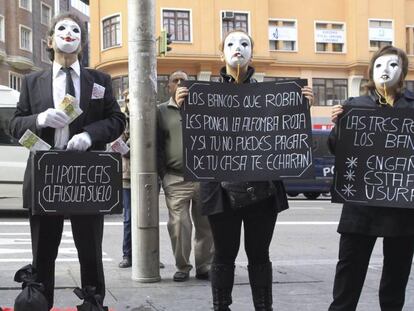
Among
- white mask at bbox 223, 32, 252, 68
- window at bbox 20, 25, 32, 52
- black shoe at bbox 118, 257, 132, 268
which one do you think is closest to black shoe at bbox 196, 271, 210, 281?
black shoe at bbox 118, 257, 132, 268

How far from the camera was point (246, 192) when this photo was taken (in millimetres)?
4062

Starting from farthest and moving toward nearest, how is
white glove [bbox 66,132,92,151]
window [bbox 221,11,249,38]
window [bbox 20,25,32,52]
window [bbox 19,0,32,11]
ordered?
window [bbox 19,0,32,11]
window [bbox 20,25,32,52]
window [bbox 221,11,249,38]
white glove [bbox 66,132,92,151]

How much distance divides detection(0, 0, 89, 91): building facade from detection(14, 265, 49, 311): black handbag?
39966 millimetres

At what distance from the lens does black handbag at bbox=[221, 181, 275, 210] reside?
405 centimetres

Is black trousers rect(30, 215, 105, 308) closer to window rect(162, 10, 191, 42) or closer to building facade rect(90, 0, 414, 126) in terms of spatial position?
building facade rect(90, 0, 414, 126)

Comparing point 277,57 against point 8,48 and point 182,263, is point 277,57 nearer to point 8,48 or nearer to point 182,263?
point 8,48

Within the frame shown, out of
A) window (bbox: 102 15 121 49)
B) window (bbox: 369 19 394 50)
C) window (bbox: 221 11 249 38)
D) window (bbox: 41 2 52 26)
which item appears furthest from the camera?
window (bbox: 41 2 52 26)

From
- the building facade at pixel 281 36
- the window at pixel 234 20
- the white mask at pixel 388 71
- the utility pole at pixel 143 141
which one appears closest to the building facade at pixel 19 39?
the building facade at pixel 281 36

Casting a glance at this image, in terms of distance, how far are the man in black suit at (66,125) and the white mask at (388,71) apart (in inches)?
69.6

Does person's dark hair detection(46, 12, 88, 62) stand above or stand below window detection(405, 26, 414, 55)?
below

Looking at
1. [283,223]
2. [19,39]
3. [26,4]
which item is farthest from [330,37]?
[283,223]

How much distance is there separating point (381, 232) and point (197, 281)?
258cm

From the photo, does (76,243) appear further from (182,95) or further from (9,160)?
(9,160)

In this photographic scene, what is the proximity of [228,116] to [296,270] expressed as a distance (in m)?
3.07
